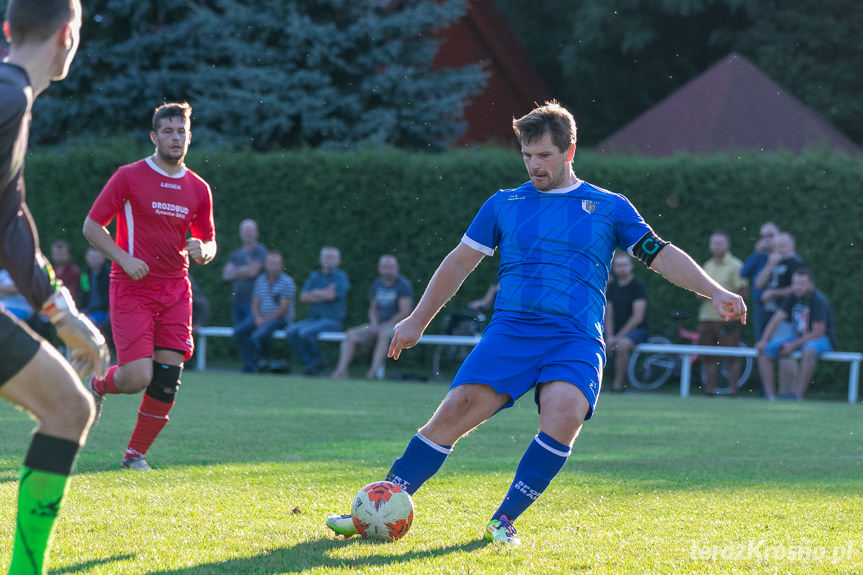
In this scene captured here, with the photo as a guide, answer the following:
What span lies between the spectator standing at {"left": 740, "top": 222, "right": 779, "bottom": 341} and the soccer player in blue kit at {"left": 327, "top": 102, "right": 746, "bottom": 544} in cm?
1205

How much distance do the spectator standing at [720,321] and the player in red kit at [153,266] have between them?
35.6 ft

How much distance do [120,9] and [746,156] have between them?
1377 centimetres

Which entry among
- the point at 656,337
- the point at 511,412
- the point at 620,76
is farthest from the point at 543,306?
the point at 620,76

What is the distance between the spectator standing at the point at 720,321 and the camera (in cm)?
1708

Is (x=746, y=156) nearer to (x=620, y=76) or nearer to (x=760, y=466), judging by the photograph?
(x=760, y=466)

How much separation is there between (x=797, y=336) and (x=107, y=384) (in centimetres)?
1180

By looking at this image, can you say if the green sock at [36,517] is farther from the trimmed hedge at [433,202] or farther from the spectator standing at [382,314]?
the trimmed hedge at [433,202]

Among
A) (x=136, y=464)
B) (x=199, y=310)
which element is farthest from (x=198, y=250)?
(x=199, y=310)

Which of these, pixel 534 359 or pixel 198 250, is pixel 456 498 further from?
pixel 198 250

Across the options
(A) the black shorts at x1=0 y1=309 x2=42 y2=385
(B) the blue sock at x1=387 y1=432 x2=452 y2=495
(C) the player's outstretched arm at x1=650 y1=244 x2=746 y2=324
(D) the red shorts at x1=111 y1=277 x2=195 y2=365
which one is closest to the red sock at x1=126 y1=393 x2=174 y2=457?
(D) the red shorts at x1=111 y1=277 x2=195 y2=365

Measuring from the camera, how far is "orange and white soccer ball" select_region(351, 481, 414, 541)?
5.10 metres

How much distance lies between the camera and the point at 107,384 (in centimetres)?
748

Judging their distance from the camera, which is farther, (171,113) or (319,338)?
(319,338)

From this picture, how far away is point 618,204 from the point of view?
5477mm
